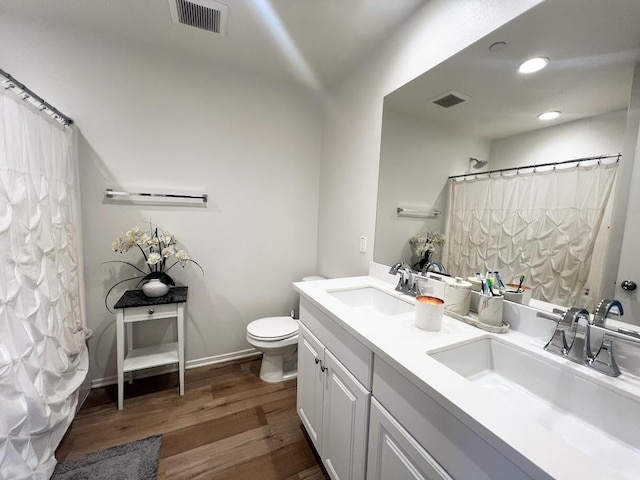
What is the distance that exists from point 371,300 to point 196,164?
65.9 inches

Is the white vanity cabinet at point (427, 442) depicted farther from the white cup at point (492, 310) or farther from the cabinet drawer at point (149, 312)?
the cabinet drawer at point (149, 312)

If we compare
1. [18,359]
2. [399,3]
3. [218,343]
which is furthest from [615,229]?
[218,343]

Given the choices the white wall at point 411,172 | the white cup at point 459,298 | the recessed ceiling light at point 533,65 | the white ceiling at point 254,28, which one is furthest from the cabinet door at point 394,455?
the white ceiling at point 254,28

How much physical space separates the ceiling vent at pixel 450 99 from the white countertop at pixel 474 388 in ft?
3.51

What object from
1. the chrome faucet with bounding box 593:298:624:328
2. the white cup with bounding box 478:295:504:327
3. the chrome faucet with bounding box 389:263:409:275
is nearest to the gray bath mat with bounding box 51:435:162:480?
the chrome faucet with bounding box 389:263:409:275

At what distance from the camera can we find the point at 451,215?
135cm

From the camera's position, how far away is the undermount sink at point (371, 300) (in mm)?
1439

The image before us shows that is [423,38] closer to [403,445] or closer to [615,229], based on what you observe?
[615,229]

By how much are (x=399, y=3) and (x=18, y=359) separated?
2462 millimetres

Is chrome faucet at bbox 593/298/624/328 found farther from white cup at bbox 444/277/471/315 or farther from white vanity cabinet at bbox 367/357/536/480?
white vanity cabinet at bbox 367/357/536/480

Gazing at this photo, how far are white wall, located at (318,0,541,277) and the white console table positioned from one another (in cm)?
124

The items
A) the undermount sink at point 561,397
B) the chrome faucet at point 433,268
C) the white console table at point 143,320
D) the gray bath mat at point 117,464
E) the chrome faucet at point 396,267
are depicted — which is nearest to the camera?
the undermount sink at point 561,397

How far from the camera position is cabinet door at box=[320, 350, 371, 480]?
97 centimetres

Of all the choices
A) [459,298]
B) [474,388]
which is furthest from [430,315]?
[474,388]
